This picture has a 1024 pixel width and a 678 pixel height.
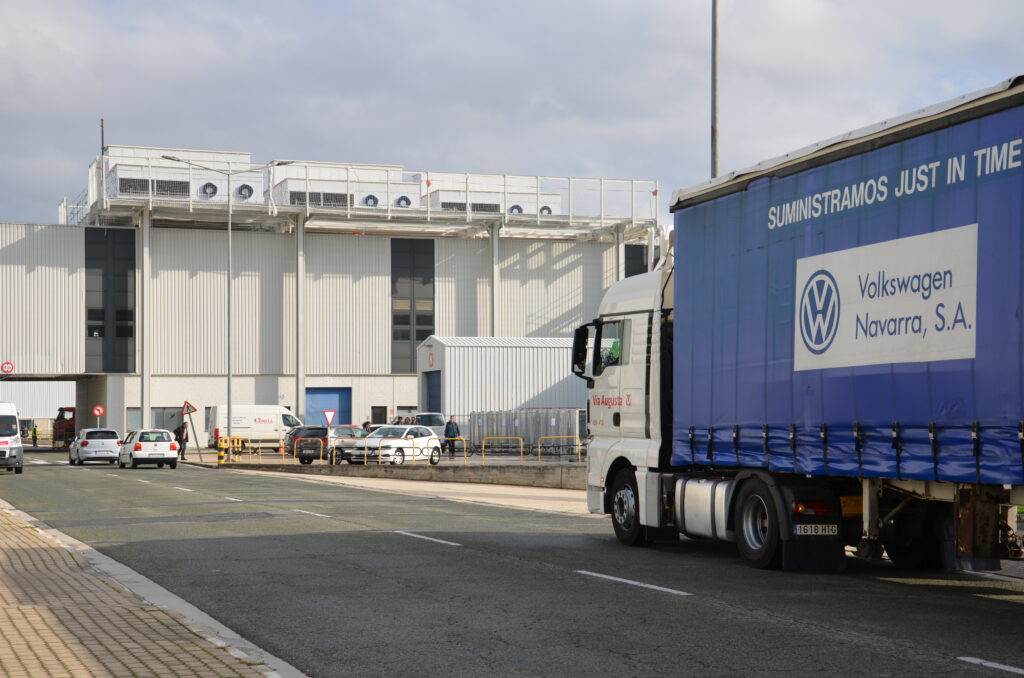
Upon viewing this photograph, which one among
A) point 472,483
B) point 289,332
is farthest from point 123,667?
point 289,332

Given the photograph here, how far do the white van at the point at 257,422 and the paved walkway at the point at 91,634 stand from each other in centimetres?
4502

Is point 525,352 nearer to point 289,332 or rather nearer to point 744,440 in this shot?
point 289,332

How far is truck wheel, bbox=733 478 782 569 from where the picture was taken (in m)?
12.5

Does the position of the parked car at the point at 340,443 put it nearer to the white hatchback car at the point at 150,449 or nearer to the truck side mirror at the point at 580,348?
the white hatchback car at the point at 150,449

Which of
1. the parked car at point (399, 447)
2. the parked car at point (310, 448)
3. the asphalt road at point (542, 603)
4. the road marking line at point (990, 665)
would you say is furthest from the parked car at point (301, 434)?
the road marking line at point (990, 665)

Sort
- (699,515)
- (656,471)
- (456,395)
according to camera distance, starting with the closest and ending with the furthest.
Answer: (699,515), (656,471), (456,395)

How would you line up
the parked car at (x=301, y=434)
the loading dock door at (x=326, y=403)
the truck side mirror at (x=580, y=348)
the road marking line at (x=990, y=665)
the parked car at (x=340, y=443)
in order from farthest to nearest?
the loading dock door at (x=326, y=403)
the parked car at (x=301, y=434)
the parked car at (x=340, y=443)
the truck side mirror at (x=580, y=348)
the road marking line at (x=990, y=665)

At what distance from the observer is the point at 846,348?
1130 centimetres

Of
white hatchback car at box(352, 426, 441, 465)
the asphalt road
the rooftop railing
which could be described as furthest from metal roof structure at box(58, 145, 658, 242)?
the asphalt road

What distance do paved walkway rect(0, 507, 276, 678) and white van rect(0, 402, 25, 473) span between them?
2548cm

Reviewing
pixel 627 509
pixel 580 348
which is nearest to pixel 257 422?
pixel 580 348

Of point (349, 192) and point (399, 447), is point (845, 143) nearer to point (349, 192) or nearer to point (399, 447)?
point (399, 447)

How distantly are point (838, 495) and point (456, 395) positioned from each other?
42.9m

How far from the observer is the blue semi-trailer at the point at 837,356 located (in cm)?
952
